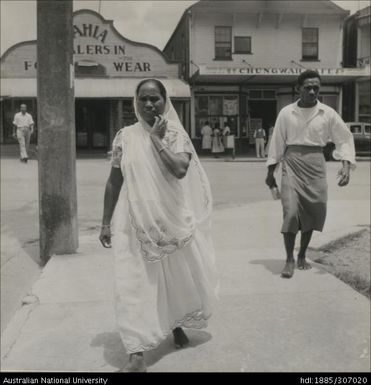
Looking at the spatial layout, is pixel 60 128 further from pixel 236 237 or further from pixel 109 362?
pixel 109 362

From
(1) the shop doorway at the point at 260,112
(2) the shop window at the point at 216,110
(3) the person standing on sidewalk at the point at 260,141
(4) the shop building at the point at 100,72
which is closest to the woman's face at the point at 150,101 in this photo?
(3) the person standing on sidewalk at the point at 260,141

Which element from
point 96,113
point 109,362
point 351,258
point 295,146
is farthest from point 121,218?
point 96,113

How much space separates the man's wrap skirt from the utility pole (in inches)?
97.4

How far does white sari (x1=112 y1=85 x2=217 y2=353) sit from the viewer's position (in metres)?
3.32

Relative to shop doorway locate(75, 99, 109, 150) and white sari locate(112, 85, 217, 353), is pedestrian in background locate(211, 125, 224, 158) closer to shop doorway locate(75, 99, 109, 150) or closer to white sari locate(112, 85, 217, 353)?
shop doorway locate(75, 99, 109, 150)

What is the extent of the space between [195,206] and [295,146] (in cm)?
196

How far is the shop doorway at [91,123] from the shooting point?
94.6ft

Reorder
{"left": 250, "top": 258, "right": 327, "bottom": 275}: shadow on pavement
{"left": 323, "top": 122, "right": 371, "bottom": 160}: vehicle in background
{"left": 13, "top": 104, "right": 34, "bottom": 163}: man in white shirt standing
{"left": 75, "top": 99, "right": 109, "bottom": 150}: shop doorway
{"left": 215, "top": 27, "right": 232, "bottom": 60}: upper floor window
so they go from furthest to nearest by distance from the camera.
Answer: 1. {"left": 75, "top": 99, "right": 109, "bottom": 150}: shop doorway
2. {"left": 215, "top": 27, "right": 232, "bottom": 60}: upper floor window
3. {"left": 323, "top": 122, "right": 371, "bottom": 160}: vehicle in background
4. {"left": 13, "top": 104, "right": 34, "bottom": 163}: man in white shirt standing
5. {"left": 250, "top": 258, "right": 327, "bottom": 275}: shadow on pavement

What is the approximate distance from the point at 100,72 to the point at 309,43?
32.8 ft

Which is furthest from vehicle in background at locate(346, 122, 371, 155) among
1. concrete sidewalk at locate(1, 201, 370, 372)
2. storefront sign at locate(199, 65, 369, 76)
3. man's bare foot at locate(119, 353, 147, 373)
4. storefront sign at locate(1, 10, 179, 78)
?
man's bare foot at locate(119, 353, 147, 373)

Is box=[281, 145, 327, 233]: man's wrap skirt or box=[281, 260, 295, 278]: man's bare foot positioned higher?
box=[281, 145, 327, 233]: man's wrap skirt

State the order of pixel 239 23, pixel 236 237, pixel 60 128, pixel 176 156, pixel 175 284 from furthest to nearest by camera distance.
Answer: pixel 239 23, pixel 236 237, pixel 60 128, pixel 175 284, pixel 176 156

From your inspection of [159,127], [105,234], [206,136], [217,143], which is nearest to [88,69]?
[206,136]

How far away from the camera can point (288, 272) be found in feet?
18.2
